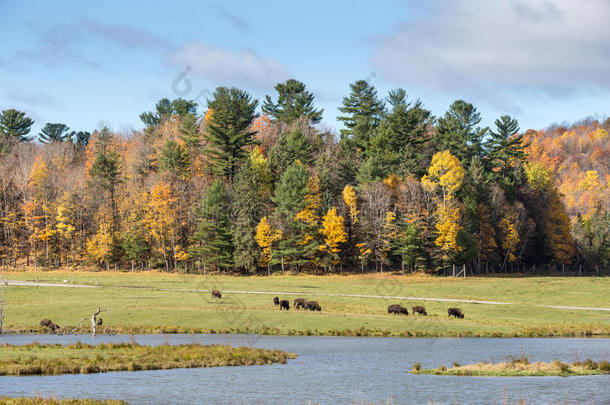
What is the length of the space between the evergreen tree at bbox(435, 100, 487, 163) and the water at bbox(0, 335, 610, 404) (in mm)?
88849

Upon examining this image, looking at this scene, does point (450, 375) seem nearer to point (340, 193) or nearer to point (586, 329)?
point (586, 329)

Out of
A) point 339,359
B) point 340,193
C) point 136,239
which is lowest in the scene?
point 339,359

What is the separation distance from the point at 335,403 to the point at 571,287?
63638 millimetres

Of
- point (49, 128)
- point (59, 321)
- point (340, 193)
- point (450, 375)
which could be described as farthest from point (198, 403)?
point (49, 128)

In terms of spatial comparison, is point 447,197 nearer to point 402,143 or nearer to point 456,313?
point 402,143

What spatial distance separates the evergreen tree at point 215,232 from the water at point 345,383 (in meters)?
67.6

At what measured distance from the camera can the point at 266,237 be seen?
108 m

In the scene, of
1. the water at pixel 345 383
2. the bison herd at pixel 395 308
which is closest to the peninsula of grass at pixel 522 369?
the water at pixel 345 383

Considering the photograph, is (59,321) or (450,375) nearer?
(450,375)

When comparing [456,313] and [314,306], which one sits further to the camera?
[314,306]

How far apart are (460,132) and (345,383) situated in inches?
4148

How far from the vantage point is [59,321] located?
53906mm

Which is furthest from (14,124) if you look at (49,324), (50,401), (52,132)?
(50,401)

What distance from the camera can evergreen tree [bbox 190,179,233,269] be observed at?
10919 centimetres
